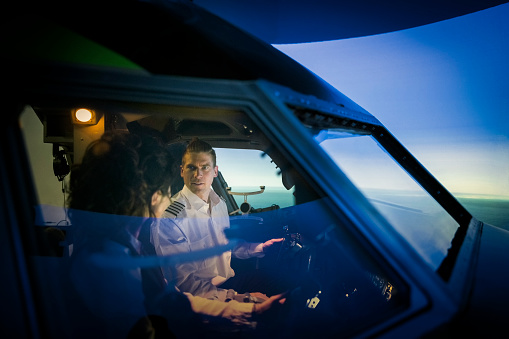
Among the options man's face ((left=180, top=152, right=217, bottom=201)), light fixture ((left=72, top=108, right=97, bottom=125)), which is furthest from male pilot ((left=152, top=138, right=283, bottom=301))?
light fixture ((left=72, top=108, right=97, bottom=125))

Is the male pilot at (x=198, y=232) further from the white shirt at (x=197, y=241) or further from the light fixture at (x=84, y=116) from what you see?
the light fixture at (x=84, y=116)

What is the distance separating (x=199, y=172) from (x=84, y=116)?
1.11 m

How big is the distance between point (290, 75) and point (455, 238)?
3.41ft

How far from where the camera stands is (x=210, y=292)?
1.33 metres

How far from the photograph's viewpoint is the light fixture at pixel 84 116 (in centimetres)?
211

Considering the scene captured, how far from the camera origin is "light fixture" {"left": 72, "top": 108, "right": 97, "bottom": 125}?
6.93 ft

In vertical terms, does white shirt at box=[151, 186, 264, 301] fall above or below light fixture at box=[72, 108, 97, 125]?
below

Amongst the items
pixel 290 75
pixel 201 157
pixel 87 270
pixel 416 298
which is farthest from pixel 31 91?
pixel 201 157

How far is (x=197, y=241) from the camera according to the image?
169cm

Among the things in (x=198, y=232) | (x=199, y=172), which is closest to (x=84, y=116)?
(x=199, y=172)

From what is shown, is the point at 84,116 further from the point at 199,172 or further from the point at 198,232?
the point at 198,232

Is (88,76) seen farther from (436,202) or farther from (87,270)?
(436,202)

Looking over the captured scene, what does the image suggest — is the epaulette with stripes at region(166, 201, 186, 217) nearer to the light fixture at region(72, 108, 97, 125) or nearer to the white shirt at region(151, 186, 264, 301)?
the white shirt at region(151, 186, 264, 301)

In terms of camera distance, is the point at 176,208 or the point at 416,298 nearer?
the point at 416,298
